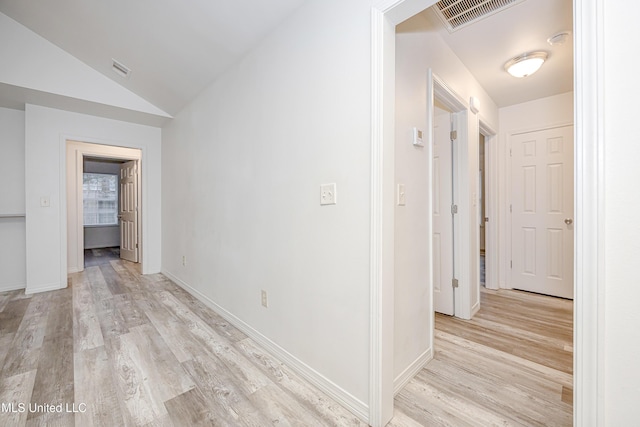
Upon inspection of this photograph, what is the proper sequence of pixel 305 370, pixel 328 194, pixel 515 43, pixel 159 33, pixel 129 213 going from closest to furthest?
pixel 328 194, pixel 305 370, pixel 515 43, pixel 159 33, pixel 129 213

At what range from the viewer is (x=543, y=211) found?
3.43 meters

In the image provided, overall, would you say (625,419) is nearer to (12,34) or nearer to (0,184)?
(12,34)

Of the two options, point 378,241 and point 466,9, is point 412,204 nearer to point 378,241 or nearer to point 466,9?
point 378,241

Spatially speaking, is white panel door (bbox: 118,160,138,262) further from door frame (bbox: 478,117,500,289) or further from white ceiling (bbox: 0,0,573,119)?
door frame (bbox: 478,117,500,289)

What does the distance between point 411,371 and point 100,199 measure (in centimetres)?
824

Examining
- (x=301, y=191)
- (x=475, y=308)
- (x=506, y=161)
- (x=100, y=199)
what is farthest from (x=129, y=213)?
(x=506, y=161)

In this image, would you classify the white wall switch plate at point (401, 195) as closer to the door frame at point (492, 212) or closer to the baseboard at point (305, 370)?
the baseboard at point (305, 370)

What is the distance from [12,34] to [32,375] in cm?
344

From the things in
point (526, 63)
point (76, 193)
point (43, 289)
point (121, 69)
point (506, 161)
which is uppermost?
point (121, 69)

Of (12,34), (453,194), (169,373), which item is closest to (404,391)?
(169,373)

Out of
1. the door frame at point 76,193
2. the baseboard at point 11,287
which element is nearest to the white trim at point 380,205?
the door frame at point 76,193

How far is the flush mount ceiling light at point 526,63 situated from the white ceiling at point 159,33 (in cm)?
209

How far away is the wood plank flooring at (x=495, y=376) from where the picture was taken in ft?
4.60

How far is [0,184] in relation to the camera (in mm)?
3355
